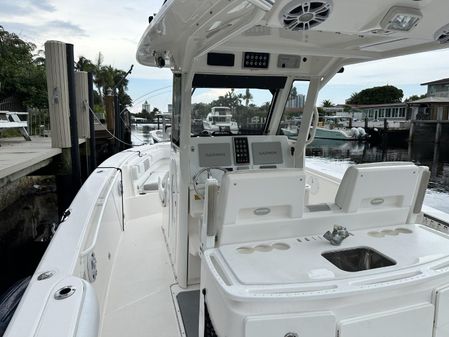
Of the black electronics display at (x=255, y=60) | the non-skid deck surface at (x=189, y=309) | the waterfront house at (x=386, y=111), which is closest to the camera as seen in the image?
the non-skid deck surface at (x=189, y=309)

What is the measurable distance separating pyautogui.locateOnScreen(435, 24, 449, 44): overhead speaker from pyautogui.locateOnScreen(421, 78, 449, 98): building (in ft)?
109

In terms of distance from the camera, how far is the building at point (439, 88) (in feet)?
97.0

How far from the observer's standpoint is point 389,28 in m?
1.43

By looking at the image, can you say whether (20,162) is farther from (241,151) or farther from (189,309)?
(189,309)

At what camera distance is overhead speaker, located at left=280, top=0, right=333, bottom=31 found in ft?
3.78

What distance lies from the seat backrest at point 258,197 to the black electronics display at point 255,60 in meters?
1.19

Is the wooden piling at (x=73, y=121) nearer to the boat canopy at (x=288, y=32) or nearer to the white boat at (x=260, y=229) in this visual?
the white boat at (x=260, y=229)

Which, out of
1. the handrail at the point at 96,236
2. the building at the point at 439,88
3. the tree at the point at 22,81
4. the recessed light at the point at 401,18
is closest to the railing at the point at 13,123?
the tree at the point at 22,81

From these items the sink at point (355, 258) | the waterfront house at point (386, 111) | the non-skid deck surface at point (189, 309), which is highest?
the waterfront house at point (386, 111)

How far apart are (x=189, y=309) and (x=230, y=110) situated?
1.61 m

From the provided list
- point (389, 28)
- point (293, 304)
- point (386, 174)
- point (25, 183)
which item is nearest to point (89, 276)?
point (293, 304)

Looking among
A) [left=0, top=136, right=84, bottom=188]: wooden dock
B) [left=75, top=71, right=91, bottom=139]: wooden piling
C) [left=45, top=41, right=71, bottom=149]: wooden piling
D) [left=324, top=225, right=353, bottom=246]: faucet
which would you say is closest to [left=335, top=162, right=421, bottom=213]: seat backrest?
[left=324, top=225, right=353, bottom=246]: faucet

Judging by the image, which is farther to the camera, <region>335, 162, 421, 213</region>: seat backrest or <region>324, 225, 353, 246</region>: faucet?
<region>335, 162, 421, 213</region>: seat backrest

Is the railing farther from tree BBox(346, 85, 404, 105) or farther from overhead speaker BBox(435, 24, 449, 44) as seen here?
tree BBox(346, 85, 404, 105)
